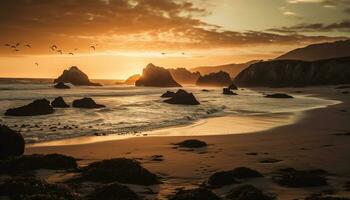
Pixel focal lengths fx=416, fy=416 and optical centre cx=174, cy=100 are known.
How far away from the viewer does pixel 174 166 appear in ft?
35.9

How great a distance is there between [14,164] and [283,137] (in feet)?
36.0

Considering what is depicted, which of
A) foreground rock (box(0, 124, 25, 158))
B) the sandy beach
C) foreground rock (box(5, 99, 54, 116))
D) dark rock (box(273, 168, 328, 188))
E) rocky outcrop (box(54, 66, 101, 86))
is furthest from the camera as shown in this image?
rocky outcrop (box(54, 66, 101, 86))

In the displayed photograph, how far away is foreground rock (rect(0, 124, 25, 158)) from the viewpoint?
11719mm

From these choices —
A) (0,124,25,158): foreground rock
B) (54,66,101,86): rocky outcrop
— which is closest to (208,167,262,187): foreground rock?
(0,124,25,158): foreground rock

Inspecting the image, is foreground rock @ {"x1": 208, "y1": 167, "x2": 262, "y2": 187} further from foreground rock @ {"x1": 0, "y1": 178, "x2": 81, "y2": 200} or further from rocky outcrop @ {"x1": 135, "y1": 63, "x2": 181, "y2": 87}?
rocky outcrop @ {"x1": 135, "y1": 63, "x2": 181, "y2": 87}

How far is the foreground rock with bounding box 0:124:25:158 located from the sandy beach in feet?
5.18

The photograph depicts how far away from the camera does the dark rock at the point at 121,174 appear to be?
8.90 meters

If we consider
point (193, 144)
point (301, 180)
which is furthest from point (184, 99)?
point (301, 180)

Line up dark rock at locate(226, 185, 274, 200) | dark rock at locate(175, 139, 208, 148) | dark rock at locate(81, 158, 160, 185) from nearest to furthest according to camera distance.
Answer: dark rock at locate(226, 185, 274, 200), dark rock at locate(81, 158, 160, 185), dark rock at locate(175, 139, 208, 148)

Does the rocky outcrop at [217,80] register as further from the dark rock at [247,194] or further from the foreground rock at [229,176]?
the dark rock at [247,194]

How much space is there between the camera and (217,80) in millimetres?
157625

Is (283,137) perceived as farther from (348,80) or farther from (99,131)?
(348,80)

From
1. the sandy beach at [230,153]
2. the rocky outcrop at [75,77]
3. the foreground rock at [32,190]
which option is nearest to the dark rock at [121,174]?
the sandy beach at [230,153]

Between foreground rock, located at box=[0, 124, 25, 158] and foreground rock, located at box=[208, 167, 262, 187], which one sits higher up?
foreground rock, located at box=[0, 124, 25, 158]
